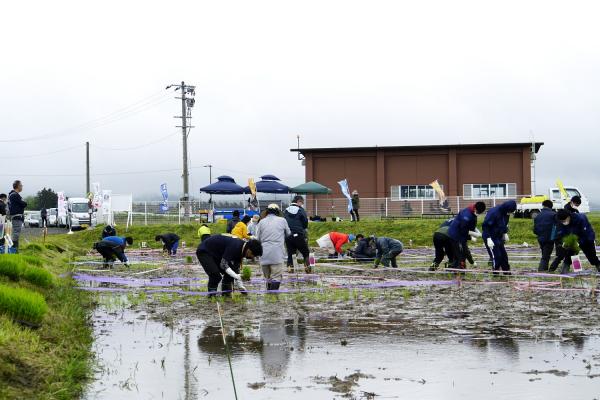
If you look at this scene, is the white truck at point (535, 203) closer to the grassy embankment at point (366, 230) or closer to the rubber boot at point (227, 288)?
the grassy embankment at point (366, 230)

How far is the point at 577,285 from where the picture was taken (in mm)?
12508

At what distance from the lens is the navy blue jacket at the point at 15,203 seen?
16875 millimetres

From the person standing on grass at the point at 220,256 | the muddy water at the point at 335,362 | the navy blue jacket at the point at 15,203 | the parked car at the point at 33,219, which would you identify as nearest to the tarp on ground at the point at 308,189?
the navy blue jacket at the point at 15,203

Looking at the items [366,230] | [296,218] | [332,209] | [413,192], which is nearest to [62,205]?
[332,209]

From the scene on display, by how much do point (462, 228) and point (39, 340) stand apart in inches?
370

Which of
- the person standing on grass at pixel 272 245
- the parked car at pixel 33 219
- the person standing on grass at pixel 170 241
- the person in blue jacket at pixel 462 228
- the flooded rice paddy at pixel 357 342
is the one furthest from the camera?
the parked car at pixel 33 219

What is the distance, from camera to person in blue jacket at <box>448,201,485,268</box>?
14297mm

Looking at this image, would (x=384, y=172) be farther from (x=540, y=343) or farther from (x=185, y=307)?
(x=540, y=343)

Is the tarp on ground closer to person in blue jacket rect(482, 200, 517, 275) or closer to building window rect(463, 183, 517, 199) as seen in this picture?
building window rect(463, 183, 517, 199)

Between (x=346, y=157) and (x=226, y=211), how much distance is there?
26.4 feet

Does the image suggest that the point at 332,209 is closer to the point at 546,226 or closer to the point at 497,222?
the point at 546,226

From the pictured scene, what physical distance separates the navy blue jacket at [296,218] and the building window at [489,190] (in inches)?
1109

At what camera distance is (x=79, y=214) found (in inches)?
1812

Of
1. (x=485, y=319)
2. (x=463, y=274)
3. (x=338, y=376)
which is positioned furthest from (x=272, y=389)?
(x=463, y=274)
